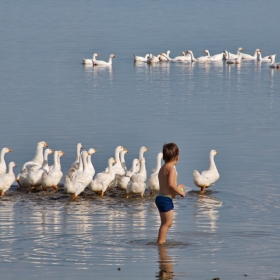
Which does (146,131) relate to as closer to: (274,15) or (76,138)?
(76,138)

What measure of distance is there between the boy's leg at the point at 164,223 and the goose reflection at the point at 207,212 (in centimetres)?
138

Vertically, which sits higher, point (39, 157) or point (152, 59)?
point (152, 59)

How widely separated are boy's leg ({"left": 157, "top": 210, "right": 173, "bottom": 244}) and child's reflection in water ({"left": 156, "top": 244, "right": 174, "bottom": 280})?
0.12 m

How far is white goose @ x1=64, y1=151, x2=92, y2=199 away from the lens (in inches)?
595

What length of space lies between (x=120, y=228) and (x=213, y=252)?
6.53 feet

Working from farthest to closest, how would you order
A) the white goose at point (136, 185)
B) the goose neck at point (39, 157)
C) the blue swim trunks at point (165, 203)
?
the goose neck at point (39, 157) < the white goose at point (136, 185) < the blue swim trunks at point (165, 203)

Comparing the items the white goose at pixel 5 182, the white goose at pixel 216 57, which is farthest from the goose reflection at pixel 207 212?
the white goose at pixel 216 57

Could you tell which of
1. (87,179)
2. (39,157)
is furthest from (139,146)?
(87,179)

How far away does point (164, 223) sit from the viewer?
1110cm

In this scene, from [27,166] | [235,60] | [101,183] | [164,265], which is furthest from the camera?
[235,60]

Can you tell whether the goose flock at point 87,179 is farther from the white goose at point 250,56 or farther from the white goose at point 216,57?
the white goose at point 250,56

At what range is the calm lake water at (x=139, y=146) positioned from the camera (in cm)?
1067

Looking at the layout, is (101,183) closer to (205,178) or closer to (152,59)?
(205,178)

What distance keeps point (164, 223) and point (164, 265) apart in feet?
2.91
